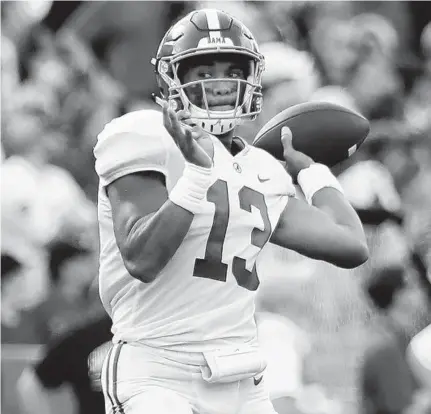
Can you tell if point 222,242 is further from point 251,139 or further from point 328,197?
point 251,139

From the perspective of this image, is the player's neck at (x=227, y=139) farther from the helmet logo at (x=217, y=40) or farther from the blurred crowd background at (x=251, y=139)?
the blurred crowd background at (x=251, y=139)

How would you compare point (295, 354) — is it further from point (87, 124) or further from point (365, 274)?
point (87, 124)

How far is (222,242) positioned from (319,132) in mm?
596

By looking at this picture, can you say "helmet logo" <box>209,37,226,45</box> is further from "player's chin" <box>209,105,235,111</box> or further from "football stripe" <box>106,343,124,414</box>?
"football stripe" <box>106,343,124,414</box>

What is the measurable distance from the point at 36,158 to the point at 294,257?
1140mm

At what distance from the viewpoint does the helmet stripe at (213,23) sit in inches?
79.1

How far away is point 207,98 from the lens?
197 cm

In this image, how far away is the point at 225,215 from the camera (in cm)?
189

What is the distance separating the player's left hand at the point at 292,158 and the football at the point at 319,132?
0.03m

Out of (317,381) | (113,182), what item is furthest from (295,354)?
(113,182)

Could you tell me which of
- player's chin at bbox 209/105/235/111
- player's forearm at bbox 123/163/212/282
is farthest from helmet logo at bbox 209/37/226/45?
player's forearm at bbox 123/163/212/282

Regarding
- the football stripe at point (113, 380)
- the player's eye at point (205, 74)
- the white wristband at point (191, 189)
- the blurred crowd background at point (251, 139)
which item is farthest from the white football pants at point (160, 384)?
the blurred crowd background at point (251, 139)

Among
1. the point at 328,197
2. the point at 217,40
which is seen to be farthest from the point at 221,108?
the point at 328,197

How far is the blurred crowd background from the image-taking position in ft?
11.9
